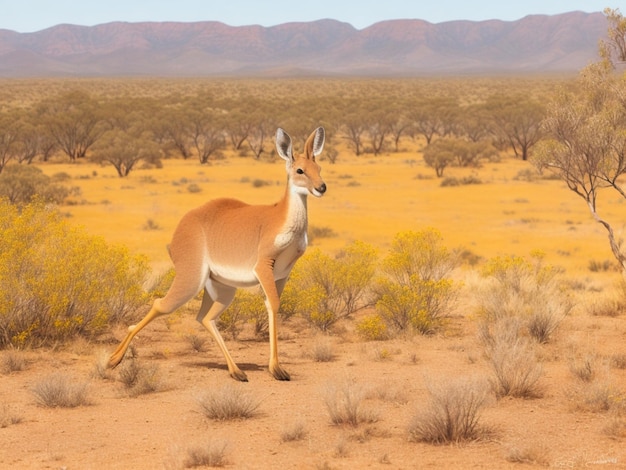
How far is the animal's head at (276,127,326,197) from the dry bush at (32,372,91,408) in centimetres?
277

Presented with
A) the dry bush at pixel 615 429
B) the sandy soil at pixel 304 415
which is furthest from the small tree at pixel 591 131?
the dry bush at pixel 615 429

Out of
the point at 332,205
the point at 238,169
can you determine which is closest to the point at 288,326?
the point at 332,205

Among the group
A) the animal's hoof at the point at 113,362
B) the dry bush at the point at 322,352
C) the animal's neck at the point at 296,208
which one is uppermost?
the animal's neck at the point at 296,208

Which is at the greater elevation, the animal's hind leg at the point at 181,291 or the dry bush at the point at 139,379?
the animal's hind leg at the point at 181,291

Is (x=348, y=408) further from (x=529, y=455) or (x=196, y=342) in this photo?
(x=196, y=342)

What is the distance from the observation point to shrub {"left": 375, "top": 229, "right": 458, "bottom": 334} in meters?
11.1

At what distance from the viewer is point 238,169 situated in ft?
136

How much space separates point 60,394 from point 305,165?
10.2ft

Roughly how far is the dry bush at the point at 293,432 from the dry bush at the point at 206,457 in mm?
679

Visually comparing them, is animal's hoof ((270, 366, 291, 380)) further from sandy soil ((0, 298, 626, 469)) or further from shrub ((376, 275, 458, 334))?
shrub ((376, 275, 458, 334))

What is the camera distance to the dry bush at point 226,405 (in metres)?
7.11

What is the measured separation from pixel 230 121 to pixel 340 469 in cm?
4598

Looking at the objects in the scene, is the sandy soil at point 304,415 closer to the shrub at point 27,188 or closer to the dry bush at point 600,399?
the dry bush at point 600,399

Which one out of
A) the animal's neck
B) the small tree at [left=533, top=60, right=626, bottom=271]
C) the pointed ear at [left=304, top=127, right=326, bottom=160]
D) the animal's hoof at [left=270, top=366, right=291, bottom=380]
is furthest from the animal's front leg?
the small tree at [left=533, top=60, right=626, bottom=271]
